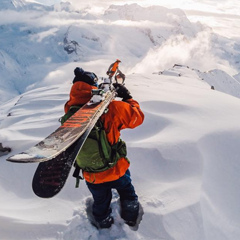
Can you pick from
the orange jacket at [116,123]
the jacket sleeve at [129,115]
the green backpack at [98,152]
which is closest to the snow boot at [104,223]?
the orange jacket at [116,123]

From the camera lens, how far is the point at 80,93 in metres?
2.74

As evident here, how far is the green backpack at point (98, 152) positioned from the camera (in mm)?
2484

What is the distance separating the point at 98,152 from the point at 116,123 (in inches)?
14.7

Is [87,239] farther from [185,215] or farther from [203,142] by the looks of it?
[203,142]

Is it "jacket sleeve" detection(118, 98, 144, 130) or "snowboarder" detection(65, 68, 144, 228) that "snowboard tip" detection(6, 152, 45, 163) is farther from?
"jacket sleeve" detection(118, 98, 144, 130)

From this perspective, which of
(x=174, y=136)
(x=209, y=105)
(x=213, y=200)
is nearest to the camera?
(x=213, y=200)

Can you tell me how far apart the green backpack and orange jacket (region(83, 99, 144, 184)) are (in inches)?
2.8

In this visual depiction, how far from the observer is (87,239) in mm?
2898

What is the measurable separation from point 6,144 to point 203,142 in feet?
13.8

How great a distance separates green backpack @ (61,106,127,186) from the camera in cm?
248

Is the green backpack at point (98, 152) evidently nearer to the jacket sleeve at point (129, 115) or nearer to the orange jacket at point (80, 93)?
the orange jacket at point (80, 93)

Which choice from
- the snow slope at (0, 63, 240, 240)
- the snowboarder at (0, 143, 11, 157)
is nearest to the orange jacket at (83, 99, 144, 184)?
the snow slope at (0, 63, 240, 240)

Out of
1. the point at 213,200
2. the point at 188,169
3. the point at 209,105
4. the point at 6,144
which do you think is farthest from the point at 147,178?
the point at 209,105

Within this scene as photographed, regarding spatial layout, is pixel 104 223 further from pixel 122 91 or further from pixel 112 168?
pixel 122 91
